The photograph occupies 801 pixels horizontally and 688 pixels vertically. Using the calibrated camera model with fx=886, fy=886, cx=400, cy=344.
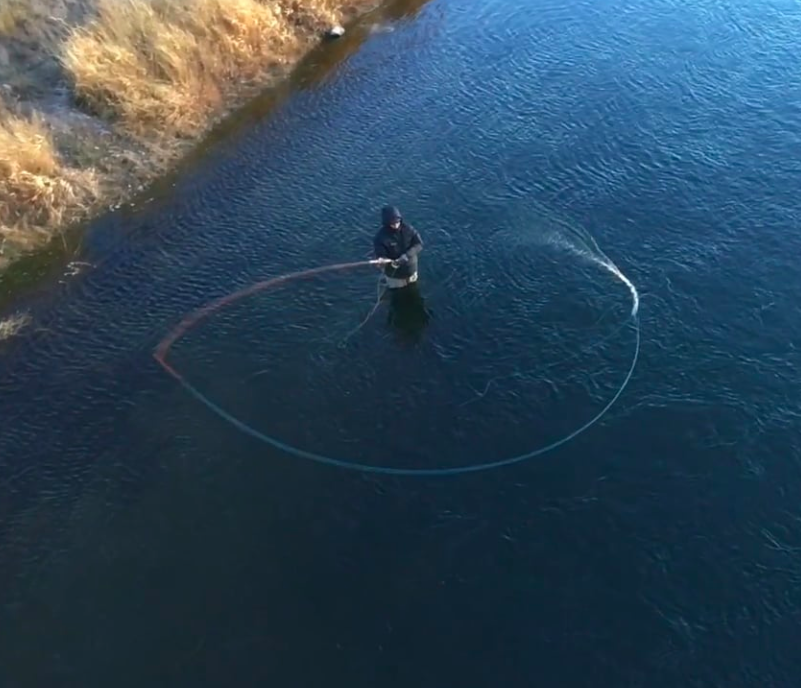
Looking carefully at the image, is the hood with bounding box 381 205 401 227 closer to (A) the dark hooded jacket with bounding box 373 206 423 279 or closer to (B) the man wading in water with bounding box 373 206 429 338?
(B) the man wading in water with bounding box 373 206 429 338

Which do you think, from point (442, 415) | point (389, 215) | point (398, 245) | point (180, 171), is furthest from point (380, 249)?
point (180, 171)

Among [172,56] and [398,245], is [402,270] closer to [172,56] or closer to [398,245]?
[398,245]

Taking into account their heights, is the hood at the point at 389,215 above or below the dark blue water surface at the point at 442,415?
above

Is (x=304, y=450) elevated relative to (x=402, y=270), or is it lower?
lower

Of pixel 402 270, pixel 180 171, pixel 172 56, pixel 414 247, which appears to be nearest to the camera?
pixel 414 247

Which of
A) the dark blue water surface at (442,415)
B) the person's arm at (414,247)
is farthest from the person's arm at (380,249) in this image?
the dark blue water surface at (442,415)

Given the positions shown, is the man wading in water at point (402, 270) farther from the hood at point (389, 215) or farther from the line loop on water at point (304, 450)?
the line loop on water at point (304, 450)

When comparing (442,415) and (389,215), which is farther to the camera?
(389,215)
